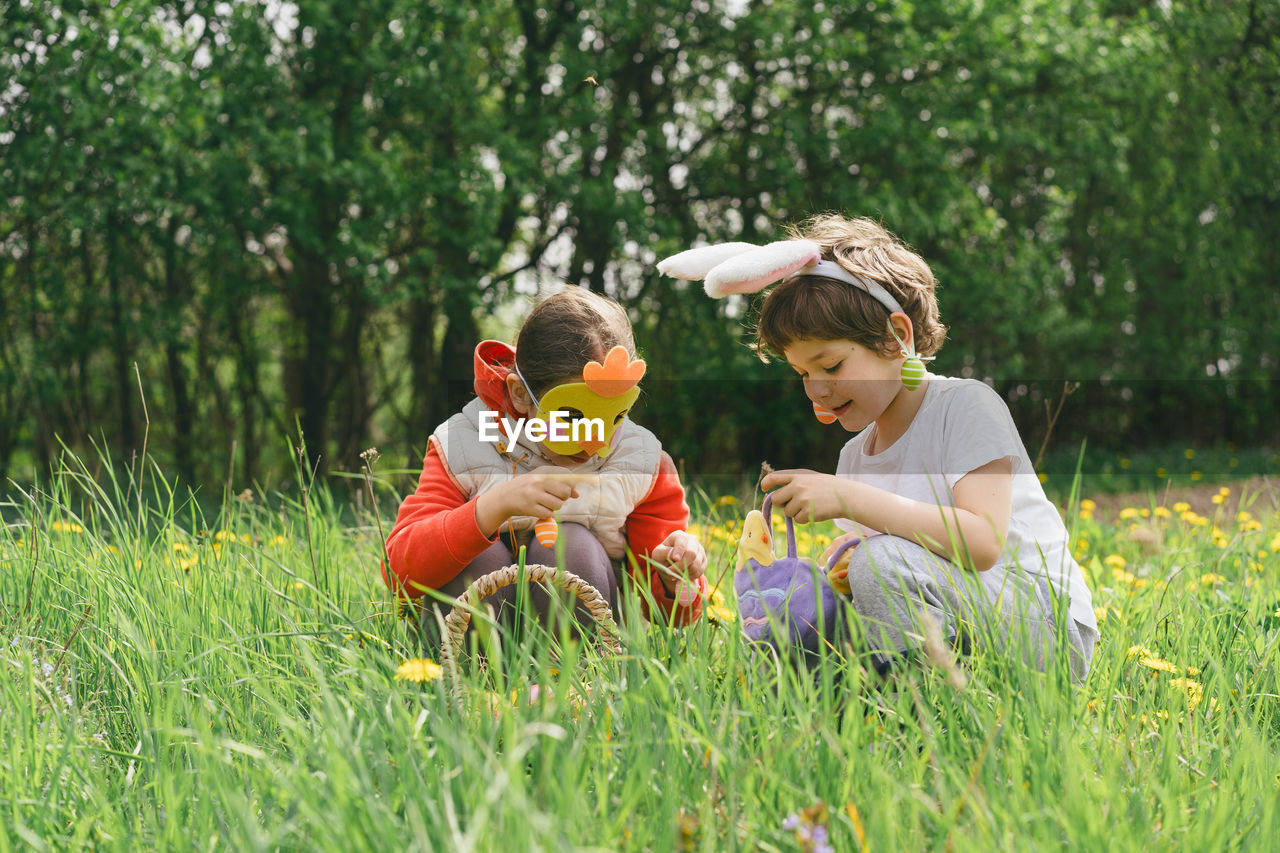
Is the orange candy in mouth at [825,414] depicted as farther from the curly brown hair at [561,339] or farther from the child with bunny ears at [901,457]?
the curly brown hair at [561,339]

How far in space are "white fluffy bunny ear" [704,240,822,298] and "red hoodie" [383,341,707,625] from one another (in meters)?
0.51

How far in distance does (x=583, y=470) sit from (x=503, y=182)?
4810 millimetres

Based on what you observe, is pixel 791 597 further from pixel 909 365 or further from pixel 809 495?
pixel 909 365

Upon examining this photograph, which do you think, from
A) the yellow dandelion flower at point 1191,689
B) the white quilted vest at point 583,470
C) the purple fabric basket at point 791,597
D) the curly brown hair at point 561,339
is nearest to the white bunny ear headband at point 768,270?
the curly brown hair at point 561,339

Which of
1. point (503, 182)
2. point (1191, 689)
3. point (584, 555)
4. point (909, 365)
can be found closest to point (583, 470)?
point (584, 555)

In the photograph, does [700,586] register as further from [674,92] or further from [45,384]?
[674,92]

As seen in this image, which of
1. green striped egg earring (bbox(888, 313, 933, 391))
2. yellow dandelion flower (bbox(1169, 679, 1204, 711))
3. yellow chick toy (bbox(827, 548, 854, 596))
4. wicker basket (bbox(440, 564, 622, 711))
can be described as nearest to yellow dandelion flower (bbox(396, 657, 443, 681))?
wicker basket (bbox(440, 564, 622, 711))

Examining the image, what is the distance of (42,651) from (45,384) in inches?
175

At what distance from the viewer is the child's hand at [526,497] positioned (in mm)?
1664

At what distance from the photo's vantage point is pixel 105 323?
586 centimetres

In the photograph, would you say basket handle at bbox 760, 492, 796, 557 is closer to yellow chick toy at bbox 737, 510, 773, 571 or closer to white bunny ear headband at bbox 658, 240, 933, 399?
yellow chick toy at bbox 737, 510, 773, 571

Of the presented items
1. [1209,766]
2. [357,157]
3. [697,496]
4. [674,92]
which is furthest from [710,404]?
[1209,766]

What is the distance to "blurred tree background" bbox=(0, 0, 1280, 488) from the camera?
210 inches

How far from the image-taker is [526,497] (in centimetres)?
168
